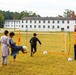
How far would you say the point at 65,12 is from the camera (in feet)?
587

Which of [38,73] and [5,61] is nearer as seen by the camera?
[38,73]

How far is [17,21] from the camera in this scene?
612 feet

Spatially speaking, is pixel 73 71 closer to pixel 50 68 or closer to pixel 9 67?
pixel 50 68

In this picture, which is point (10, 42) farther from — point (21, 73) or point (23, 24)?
point (23, 24)

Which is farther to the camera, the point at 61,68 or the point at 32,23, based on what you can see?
the point at 32,23

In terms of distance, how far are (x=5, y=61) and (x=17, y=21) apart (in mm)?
174153

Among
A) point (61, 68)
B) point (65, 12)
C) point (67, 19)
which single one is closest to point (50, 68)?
point (61, 68)

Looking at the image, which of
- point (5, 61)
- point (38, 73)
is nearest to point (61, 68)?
point (38, 73)

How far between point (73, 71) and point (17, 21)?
176 m

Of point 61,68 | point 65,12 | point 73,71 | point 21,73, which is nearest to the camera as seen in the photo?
point 21,73

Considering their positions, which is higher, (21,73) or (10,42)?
(10,42)

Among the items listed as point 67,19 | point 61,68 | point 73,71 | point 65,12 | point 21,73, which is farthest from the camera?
point 65,12

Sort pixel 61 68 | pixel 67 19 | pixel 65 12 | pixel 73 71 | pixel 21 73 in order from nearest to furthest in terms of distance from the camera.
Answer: pixel 21 73, pixel 73 71, pixel 61 68, pixel 67 19, pixel 65 12

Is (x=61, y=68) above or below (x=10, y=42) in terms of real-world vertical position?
below
